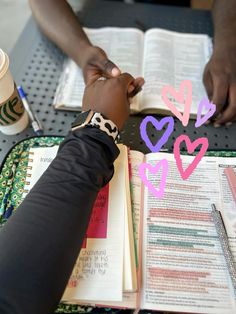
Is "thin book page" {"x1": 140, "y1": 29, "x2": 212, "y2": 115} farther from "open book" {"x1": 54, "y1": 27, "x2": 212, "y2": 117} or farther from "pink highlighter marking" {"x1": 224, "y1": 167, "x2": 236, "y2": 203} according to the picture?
"pink highlighter marking" {"x1": 224, "y1": 167, "x2": 236, "y2": 203}

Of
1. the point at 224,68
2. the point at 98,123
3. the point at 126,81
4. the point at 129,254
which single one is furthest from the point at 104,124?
the point at 224,68

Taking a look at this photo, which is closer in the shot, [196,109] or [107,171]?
[107,171]

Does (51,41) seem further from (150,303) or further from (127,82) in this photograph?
(150,303)

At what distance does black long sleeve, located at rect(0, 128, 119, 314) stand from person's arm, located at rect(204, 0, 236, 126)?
29cm

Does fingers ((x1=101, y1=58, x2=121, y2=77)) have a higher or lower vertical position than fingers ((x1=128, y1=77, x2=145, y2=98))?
higher

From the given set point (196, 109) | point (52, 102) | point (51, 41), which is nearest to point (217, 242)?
point (196, 109)

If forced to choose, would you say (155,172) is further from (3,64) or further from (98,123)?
(3,64)

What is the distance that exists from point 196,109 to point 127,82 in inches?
7.3

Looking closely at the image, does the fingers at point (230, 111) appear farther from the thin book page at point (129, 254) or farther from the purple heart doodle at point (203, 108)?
the thin book page at point (129, 254)

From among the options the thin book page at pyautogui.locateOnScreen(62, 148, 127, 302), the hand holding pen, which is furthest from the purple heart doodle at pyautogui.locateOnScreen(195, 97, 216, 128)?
the hand holding pen

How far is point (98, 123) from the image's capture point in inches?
23.2

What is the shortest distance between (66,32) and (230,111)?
46cm

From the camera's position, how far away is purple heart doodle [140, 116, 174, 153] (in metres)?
0.68

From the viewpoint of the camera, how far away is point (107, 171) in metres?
0.57
